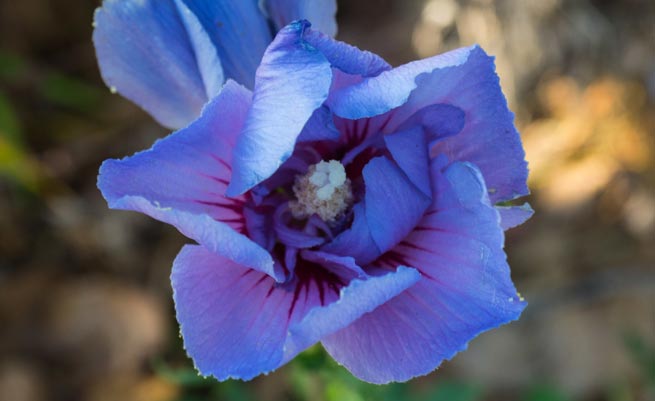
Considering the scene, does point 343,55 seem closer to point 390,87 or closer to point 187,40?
point 390,87

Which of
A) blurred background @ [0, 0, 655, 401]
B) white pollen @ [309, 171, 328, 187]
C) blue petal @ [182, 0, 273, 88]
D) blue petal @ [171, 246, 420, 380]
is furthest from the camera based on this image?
blurred background @ [0, 0, 655, 401]

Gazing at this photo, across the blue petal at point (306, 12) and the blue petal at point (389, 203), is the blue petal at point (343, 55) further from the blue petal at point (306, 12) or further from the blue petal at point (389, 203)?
the blue petal at point (306, 12)

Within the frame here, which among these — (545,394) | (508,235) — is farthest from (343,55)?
(508,235)

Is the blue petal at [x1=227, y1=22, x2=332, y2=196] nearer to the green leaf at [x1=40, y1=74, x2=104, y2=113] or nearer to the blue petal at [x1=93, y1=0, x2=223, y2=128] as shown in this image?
the blue petal at [x1=93, y1=0, x2=223, y2=128]

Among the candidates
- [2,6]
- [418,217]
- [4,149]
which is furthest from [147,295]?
[418,217]

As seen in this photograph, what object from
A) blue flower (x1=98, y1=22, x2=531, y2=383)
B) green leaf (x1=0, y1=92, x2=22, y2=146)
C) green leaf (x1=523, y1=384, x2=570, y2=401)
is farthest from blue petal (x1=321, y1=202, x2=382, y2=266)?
green leaf (x1=0, y1=92, x2=22, y2=146)
